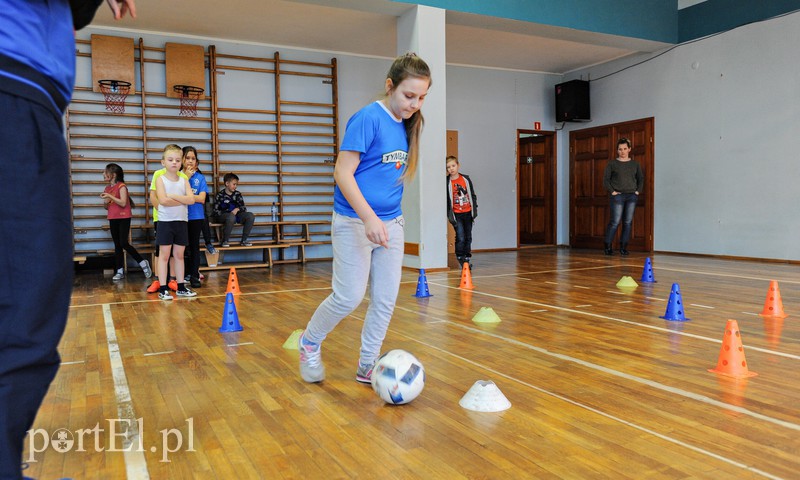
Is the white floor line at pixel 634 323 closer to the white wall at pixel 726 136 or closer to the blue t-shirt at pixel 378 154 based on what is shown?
the blue t-shirt at pixel 378 154

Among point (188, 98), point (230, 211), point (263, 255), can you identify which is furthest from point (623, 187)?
point (188, 98)

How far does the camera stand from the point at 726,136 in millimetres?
8094

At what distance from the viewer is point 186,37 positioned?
795 centimetres

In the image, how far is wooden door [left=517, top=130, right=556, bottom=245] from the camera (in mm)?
10969

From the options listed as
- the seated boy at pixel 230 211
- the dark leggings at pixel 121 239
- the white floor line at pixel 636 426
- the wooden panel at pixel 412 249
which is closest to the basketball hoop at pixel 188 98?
the seated boy at pixel 230 211

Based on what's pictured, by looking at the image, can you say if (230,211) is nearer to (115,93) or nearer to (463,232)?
(115,93)

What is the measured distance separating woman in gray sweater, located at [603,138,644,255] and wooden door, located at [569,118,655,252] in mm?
725

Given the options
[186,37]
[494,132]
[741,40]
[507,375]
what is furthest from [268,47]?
[507,375]

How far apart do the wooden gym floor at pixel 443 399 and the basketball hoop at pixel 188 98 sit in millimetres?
4214

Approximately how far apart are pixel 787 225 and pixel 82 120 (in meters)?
9.14

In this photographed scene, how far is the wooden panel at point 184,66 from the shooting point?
25.3 ft

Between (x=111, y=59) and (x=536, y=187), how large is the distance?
754 centimetres

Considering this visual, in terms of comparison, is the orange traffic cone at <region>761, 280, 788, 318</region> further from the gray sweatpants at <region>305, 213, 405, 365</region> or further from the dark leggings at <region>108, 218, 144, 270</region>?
the dark leggings at <region>108, 218, 144, 270</region>

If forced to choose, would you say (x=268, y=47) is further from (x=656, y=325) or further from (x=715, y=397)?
(x=715, y=397)
